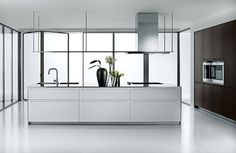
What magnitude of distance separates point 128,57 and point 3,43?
418cm

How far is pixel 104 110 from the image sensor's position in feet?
26.3

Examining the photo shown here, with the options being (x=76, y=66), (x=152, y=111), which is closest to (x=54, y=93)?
(x=152, y=111)

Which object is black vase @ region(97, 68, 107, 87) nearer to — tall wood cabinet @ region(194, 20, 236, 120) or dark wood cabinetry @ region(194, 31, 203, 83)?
tall wood cabinet @ region(194, 20, 236, 120)

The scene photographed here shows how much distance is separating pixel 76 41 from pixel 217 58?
5.68 metres

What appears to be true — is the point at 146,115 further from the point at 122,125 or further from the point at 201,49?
the point at 201,49

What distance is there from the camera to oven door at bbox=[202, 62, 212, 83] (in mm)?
9546

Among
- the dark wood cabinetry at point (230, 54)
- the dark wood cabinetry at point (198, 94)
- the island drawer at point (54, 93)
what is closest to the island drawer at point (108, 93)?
the island drawer at point (54, 93)

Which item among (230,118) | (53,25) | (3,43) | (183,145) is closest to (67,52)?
(53,25)

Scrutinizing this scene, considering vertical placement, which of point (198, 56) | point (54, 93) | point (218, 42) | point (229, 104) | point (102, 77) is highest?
point (218, 42)

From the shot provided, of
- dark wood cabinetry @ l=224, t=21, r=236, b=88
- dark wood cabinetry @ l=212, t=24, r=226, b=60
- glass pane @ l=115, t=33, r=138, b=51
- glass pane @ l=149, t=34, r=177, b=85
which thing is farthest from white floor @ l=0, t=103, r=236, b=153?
glass pane @ l=115, t=33, r=138, b=51

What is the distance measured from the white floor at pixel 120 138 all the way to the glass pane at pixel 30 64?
4.94 meters

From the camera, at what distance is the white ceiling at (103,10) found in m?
7.74

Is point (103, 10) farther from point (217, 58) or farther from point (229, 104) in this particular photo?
point (229, 104)

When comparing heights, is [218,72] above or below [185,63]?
below
